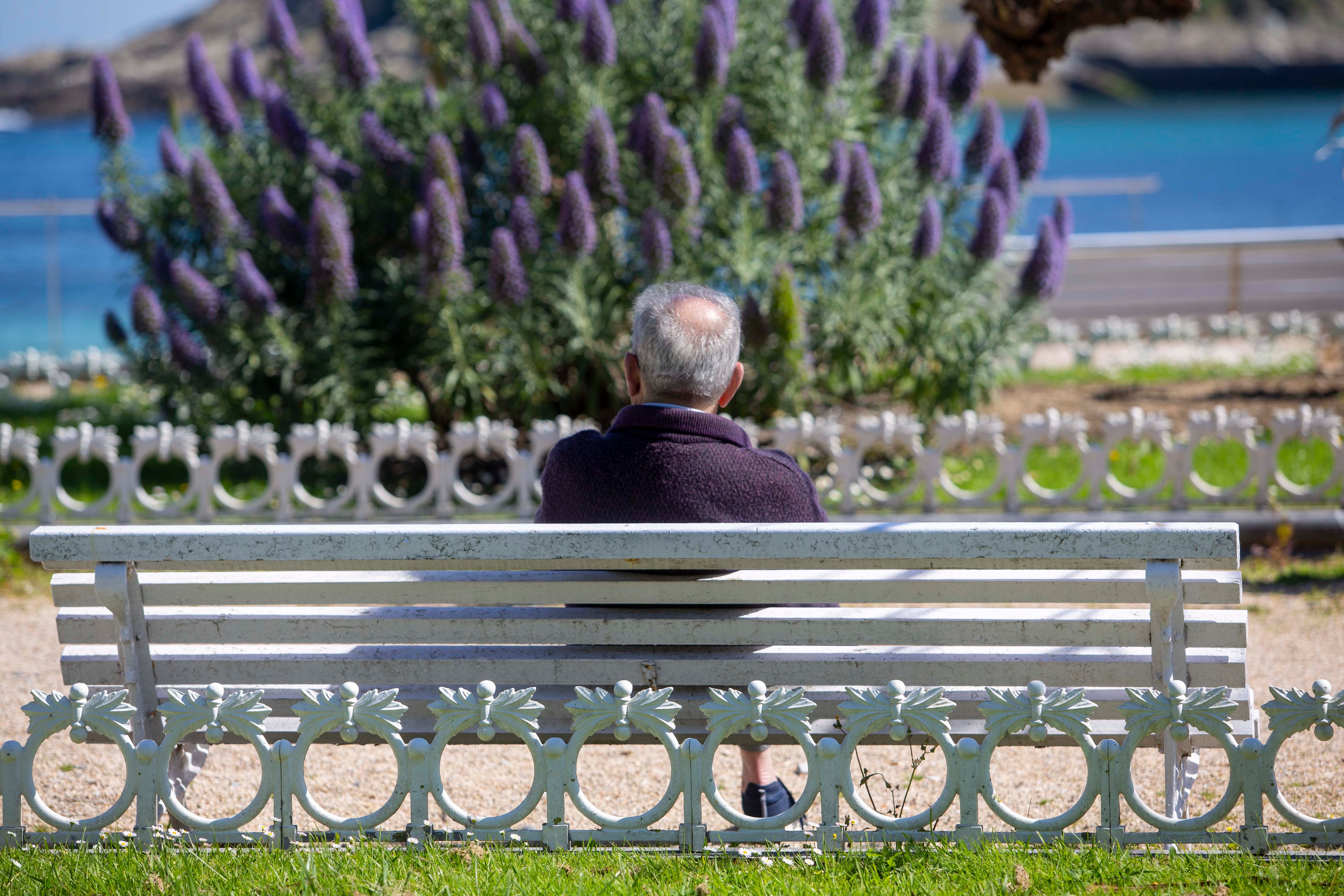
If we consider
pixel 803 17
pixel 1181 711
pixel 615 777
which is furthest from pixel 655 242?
pixel 1181 711

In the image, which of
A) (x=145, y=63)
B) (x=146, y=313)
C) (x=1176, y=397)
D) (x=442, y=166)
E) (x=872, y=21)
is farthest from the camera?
(x=145, y=63)

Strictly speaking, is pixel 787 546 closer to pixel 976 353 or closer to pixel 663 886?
pixel 663 886

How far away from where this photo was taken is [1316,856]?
94.0 inches

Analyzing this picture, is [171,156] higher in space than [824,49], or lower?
lower

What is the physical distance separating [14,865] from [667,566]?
4.55 feet

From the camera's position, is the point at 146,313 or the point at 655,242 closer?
the point at 655,242

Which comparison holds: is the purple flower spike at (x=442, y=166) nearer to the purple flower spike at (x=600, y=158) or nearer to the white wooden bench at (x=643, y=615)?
the purple flower spike at (x=600, y=158)

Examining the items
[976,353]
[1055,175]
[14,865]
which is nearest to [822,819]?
[14,865]

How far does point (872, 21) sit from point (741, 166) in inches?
45.7

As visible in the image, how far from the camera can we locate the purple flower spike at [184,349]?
644 cm

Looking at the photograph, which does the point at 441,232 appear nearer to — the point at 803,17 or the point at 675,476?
the point at 803,17

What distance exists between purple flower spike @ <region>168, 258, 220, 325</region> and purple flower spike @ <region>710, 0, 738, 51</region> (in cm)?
280

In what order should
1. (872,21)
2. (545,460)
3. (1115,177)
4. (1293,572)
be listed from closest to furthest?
(1293,572), (545,460), (872,21), (1115,177)

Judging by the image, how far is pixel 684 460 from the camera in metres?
2.73
